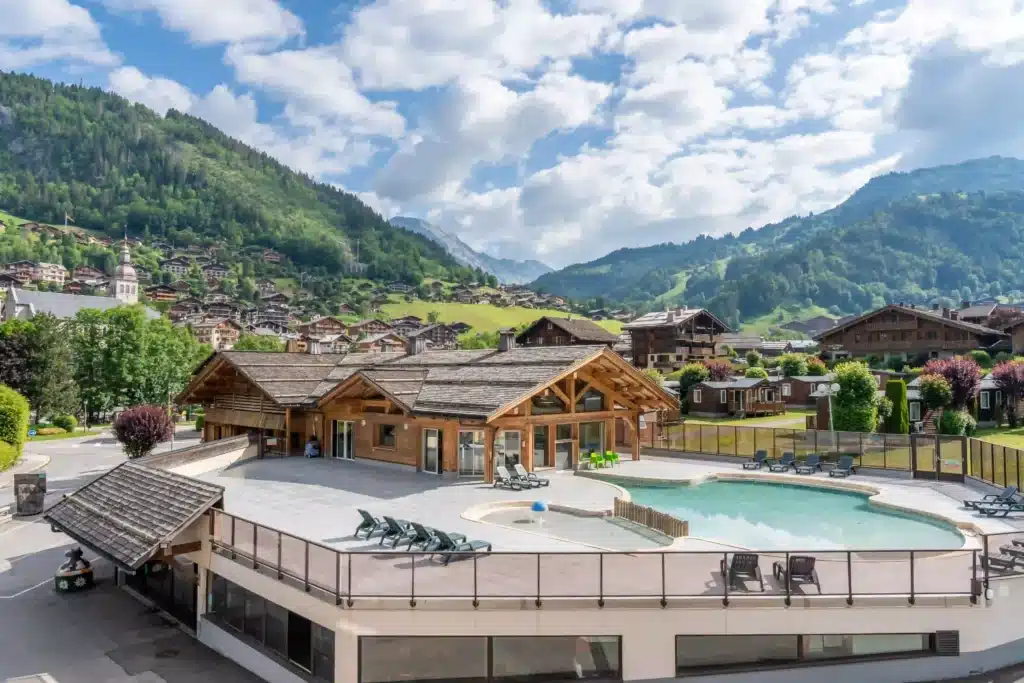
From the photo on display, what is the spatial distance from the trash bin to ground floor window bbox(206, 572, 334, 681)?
17.1 metres

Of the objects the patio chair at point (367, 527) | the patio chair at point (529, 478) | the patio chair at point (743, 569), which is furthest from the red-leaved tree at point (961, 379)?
the patio chair at point (367, 527)

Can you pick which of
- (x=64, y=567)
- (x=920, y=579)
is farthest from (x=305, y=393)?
(x=920, y=579)

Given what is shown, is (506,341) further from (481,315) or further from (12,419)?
(481,315)

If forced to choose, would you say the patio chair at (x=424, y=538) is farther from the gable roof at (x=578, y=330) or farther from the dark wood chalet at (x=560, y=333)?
the gable roof at (x=578, y=330)

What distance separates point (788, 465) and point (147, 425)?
30.1 metres

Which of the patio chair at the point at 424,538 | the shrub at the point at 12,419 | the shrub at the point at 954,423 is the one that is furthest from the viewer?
the shrub at the point at 954,423

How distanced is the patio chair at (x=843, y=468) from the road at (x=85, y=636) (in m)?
21.3

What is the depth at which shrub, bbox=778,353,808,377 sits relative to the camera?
71000mm

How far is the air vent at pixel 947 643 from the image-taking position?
42.3 ft

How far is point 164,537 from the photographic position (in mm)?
14836

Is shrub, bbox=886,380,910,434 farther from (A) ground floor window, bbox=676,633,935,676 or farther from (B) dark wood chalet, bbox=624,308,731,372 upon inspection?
(B) dark wood chalet, bbox=624,308,731,372

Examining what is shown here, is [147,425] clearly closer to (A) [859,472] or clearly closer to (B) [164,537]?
Answer: (B) [164,537]

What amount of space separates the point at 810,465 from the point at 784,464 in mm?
982

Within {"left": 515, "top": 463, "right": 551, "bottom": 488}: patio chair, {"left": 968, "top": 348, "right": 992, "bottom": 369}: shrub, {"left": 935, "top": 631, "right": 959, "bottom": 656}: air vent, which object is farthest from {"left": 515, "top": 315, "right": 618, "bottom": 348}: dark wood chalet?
{"left": 935, "top": 631, "right": 959, "bottom": 656}: air vent
